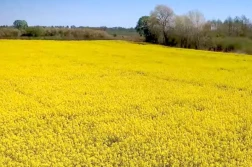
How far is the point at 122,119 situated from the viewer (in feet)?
25.1

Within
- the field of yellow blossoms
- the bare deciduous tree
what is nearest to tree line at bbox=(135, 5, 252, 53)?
the bare deciduous tree

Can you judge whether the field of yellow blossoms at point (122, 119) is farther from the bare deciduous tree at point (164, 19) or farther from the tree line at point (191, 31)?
the bare deciduous tree at point (164, 19)

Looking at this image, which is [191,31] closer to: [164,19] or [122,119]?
[164,19]

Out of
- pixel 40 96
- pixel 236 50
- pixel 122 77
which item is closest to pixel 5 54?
pixel 122 77

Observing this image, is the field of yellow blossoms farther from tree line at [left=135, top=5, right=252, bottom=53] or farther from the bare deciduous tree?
the bare deciduous tree

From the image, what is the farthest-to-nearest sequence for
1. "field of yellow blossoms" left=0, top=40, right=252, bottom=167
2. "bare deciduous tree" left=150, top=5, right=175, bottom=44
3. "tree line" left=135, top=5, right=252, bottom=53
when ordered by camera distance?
"bare deciduous tree" left=150, top=5, right=175, bottom=44 → "tree line" left=135, top=5, right=252, bottom=53 → "field of yellow blossoms" left=0, top=40, right=252, bottom=167

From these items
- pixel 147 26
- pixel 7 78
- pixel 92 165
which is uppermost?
pixel 147 26

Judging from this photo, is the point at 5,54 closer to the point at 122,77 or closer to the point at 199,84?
the point at 122,77

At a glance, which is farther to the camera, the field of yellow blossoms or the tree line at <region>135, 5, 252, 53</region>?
the tree line at <region>135, 5, 252, 53</region>

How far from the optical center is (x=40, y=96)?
30.8ft

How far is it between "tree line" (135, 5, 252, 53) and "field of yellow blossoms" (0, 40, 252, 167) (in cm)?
2551

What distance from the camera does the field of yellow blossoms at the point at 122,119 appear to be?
5859 millimetres

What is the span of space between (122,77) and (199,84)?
277 cm

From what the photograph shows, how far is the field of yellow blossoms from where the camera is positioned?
5859 millimetres
